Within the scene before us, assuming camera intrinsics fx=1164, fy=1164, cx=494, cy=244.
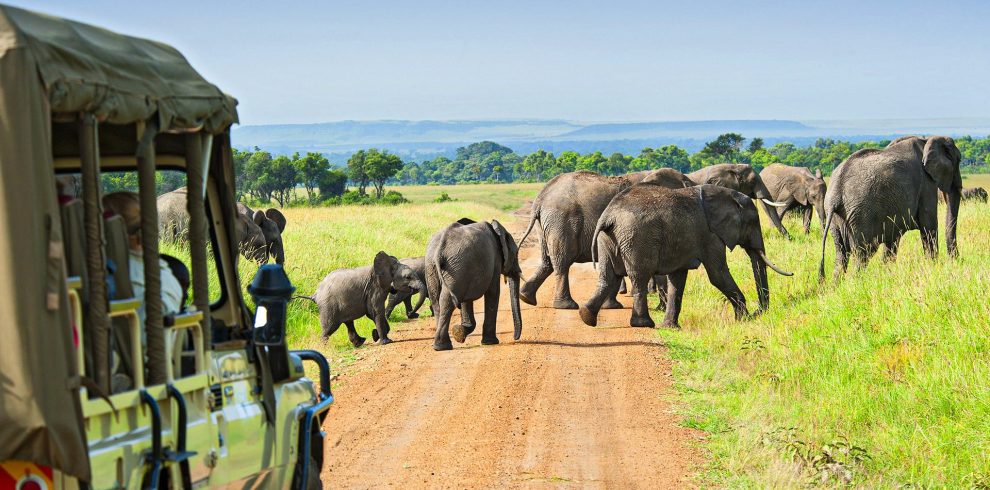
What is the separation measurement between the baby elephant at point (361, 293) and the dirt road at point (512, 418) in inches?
22.1

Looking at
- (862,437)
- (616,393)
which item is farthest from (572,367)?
(862,437)

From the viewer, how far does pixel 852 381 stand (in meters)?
10.4

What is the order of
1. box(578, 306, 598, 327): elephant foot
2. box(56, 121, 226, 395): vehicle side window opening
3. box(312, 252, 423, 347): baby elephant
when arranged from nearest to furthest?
box(56, 121, 226, 395): vehicle side window opening < box(312, 252, 423, 347): baby elephant < box(578, 306, 598, 327): elephant foot

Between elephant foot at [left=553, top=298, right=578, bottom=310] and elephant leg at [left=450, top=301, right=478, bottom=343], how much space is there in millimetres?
4066

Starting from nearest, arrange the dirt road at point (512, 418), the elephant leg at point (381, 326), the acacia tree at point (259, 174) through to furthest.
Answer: the dirt road at point (512, 418) → the elephant leg at point (381, 326) → the acacia tree at point (259, 174)

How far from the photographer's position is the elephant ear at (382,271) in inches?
539

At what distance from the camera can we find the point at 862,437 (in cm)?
896

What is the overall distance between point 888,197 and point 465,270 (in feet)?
→ 23.8

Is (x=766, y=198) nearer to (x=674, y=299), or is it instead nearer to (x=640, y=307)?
(x=674, y=299)

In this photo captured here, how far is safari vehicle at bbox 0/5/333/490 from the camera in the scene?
358cm

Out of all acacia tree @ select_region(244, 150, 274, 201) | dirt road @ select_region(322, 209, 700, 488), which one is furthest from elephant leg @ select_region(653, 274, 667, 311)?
acacia tree @ select_region(244, 150, 274, 201)

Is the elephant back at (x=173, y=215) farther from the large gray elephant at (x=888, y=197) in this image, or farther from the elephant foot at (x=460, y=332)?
the large gray elephant at (x=888, y=197)

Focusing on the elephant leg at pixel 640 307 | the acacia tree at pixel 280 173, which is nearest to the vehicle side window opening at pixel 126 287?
the elephant leg at pixel 640 307

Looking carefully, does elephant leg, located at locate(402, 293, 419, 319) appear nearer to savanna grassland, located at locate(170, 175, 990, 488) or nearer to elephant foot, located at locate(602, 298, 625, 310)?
savanna grassland, located at locate(170, 175, 990, 488)
